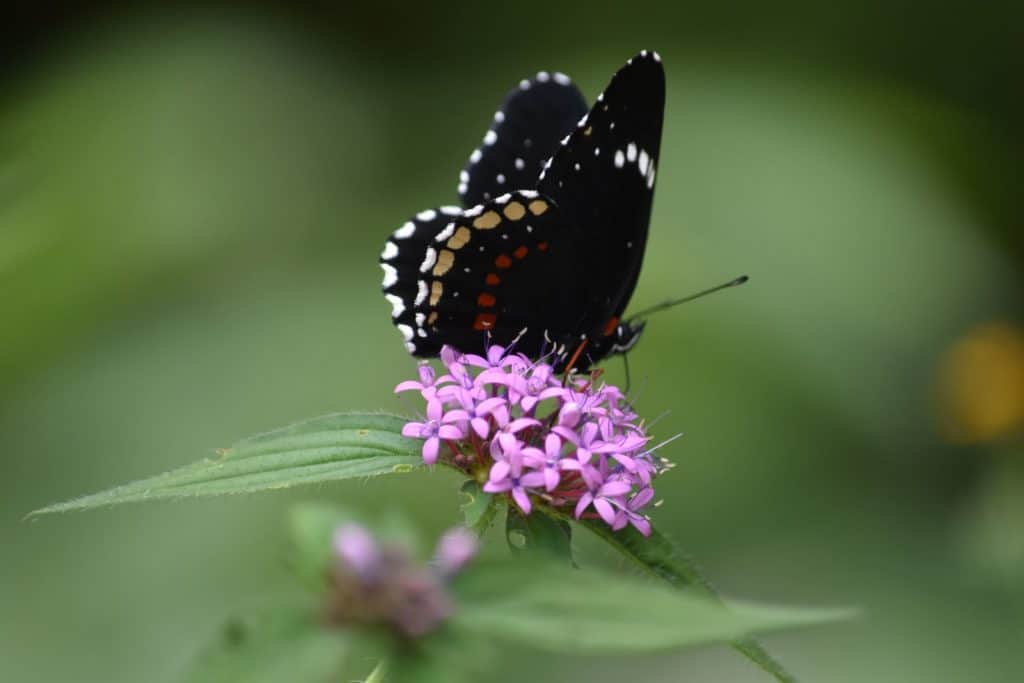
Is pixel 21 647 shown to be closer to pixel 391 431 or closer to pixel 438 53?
pixel 391 431

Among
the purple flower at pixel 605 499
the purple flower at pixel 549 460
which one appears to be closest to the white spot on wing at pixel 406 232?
the purple flower at pixel 549 460

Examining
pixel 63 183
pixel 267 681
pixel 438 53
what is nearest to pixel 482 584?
pixel 267 681

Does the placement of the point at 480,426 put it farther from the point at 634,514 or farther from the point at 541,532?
the point at 634,514

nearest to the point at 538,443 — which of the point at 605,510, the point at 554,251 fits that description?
the point at 605,510

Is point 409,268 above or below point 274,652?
above

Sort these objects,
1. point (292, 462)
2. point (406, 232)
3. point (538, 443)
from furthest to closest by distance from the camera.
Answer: point (406, 232) < point (538, 443) < point (292, 462)

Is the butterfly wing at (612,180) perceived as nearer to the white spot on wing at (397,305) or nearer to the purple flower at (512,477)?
the white spot on wing at (397,305)
